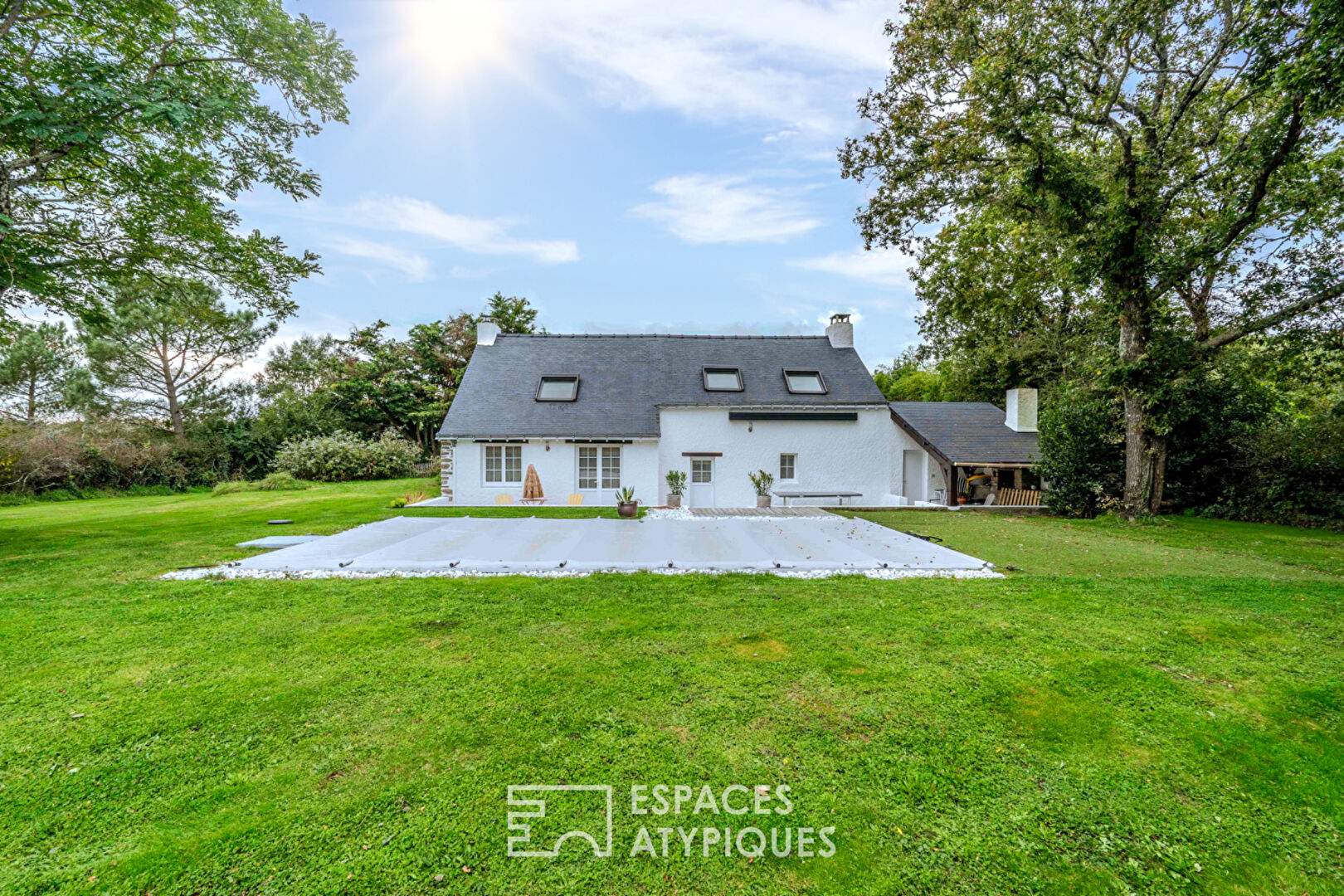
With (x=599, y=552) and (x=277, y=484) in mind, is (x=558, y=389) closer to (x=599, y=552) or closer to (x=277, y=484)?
(x=599, y=552)

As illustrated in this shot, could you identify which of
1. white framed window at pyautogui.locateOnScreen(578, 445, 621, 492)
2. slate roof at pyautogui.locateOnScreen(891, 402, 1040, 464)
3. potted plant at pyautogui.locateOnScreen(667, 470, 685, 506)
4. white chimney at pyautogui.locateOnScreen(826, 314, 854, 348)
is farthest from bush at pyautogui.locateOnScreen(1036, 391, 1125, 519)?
white framed window at pyautogui.locateOnScreen(578, 445, 621, 492)

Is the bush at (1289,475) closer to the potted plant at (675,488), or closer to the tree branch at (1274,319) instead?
the tree branch at (1274,319)

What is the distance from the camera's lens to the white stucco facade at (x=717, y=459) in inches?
597

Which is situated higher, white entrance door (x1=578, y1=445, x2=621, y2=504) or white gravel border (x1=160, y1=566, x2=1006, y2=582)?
white entrance door (x1=578, y1=445, x2=621, y2=504)

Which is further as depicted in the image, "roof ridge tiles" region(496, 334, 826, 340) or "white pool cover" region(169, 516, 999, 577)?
"roof ridge tiles" region(496, 334, 826, 340)

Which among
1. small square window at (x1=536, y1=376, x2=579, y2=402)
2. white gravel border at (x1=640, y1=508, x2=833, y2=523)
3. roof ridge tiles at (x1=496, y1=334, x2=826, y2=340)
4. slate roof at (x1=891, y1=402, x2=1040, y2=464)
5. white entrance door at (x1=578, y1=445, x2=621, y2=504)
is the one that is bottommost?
white gravel border at (x1=640, y1=508, x2=833, y2=523)

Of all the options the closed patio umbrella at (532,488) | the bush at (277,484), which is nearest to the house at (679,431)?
the closed patio umbrella at (532,488)

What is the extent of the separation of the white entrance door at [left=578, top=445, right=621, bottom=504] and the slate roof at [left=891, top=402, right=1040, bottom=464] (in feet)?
32.8

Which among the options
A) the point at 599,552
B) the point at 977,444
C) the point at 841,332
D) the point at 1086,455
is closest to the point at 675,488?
the point at 599,552

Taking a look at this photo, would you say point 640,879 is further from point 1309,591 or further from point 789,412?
point 789,412

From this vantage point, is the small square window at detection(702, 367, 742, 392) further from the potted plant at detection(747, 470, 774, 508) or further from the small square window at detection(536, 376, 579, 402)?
the small square window at detection(536, 376, 579, 402)

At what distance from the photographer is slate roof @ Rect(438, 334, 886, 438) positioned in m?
15.3

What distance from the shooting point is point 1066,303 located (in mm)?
21109

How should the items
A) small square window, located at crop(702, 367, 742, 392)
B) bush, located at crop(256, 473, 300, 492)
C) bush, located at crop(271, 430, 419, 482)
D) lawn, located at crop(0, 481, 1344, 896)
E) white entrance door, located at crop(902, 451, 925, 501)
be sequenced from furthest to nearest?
bush, located at crop(271, 430, 419, 482) → bush, located at crop(256, 473, 300, 492) → white entrance door, located at crop(902, 451, 925, 501) → small square window, located at crop(702, 367, 742, 392) → lawn, located at crop(0, 481, 1344, 896)
